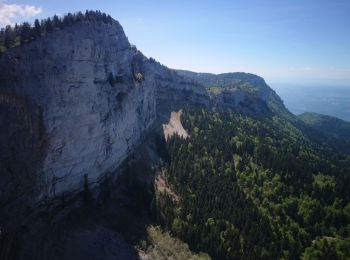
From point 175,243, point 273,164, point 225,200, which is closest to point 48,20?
point 175,243

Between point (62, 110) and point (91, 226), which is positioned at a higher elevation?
point (62, 110)

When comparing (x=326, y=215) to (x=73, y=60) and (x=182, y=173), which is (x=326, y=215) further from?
(x=73, y=60)

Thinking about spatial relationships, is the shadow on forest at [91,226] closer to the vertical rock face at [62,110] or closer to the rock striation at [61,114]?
the rock striation at [61,114]

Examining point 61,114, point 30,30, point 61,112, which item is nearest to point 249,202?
point 61,114

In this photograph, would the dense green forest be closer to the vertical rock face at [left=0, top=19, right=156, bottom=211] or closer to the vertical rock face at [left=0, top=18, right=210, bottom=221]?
the vertical rock face at [left=0, top=18, right=210, bottom=221]

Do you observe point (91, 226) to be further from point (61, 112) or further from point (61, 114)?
point (61, 112)

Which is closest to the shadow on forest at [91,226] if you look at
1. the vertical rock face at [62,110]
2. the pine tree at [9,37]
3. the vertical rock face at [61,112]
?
the vertical rock face at [61,112]

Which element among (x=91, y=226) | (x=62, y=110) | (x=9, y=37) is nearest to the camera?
(x=9, y=37)

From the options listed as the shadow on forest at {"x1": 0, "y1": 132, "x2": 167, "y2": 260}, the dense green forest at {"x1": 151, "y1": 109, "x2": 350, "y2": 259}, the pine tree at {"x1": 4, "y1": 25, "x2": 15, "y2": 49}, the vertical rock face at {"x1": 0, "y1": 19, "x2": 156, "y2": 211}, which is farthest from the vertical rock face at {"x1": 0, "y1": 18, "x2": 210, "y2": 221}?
the dense green forest at {"x1": 151, "y1": 109, "x2": 350, "y2": 259}
